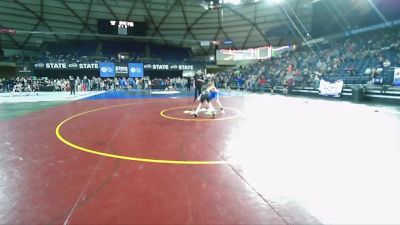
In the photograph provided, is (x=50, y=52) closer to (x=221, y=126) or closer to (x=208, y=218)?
(x=221, y=126)

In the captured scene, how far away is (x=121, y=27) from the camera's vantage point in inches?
1515

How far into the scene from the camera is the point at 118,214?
277 centimetres

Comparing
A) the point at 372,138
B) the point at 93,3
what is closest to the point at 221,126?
the point at 372,138

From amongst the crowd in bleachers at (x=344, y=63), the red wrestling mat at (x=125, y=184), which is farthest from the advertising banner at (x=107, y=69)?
the red wrestling mat at (x=125, y=184)

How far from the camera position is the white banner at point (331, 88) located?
56.0 feet

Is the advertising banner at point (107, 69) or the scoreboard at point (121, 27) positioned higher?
the scoreboard at point (121, 27)

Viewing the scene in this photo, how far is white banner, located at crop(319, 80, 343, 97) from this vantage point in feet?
56.0

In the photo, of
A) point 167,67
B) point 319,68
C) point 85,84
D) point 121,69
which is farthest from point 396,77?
point 121,69

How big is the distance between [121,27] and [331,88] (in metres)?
30.7

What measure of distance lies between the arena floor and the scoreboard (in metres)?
34.3

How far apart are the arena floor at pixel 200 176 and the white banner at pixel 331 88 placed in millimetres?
10905

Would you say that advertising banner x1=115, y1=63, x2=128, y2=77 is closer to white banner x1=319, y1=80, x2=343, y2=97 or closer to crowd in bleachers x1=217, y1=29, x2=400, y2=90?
crowd in bleachers x1=217, y1=29, x2=400, y2=90

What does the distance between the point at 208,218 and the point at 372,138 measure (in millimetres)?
5200

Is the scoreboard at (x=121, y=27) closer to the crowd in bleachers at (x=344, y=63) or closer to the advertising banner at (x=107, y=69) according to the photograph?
the advertising banner at (x=107, y=69)
